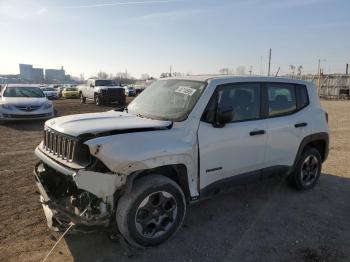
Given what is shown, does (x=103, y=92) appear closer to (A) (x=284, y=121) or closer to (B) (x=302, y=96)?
(B) (x=302, y=96)

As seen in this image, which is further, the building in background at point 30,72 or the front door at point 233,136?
the building in background at point 30,72

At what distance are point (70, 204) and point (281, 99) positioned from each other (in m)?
3.36

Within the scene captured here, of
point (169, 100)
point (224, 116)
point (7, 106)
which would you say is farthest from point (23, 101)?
point (224, 116)

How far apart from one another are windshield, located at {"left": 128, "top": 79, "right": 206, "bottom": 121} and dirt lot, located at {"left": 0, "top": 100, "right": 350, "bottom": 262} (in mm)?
1443

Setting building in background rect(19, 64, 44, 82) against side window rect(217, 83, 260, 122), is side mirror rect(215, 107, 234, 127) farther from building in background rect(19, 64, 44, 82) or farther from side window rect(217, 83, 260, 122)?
building in background rect(19, 64, 44, 82)

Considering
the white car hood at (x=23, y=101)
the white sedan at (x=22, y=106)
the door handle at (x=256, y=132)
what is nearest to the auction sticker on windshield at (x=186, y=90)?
the door handle at (x=256, y=132)

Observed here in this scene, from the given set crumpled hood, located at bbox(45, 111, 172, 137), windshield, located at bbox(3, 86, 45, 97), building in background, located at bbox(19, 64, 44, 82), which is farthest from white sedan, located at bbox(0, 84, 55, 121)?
building in background, located at bbox(19, 64, 44, 82)

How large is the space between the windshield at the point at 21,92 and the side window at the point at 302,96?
11.8m

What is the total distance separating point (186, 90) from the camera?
4.46 metres

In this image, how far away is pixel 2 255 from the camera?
144 inches

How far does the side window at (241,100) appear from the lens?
439 centimetres

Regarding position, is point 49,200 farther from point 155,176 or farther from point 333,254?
point 333,254

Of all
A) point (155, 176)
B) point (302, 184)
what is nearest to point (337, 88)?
point (302, 184)

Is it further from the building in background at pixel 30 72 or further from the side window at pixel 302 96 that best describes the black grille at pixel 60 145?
the building in background at pixel 30 72
